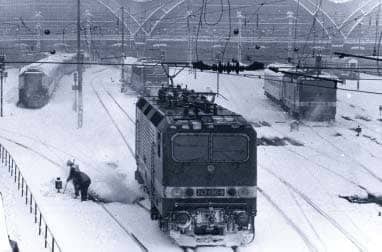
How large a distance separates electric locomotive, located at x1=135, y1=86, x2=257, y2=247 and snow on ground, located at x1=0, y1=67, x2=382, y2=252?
833 millimetres

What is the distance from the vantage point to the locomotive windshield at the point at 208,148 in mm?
18219

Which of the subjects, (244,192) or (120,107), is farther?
(120,107)

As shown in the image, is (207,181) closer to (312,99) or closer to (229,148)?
(229,148)

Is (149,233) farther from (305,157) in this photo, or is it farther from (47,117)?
(47,117)

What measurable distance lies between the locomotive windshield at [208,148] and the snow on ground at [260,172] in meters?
2.61

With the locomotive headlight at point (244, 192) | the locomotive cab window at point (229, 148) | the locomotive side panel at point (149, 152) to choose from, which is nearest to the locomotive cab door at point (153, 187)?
the locomotive side panel at point (149, 152)

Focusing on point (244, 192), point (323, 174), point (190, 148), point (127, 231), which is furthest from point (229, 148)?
point (323, 174)

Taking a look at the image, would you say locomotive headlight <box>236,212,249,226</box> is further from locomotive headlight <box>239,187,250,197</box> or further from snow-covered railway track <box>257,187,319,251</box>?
snow-covered railway track <box>257,187,319,251</box>

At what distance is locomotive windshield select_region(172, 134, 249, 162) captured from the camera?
59.8 feet

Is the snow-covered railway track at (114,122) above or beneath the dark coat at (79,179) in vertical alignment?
beneath

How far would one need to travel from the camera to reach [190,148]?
720 inches

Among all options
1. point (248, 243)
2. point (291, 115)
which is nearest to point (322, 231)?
point (248, 243)

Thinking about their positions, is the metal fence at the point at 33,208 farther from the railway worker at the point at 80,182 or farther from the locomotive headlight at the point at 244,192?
the locomotive headlight at the point at 244,192

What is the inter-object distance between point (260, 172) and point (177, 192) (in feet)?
41.2
